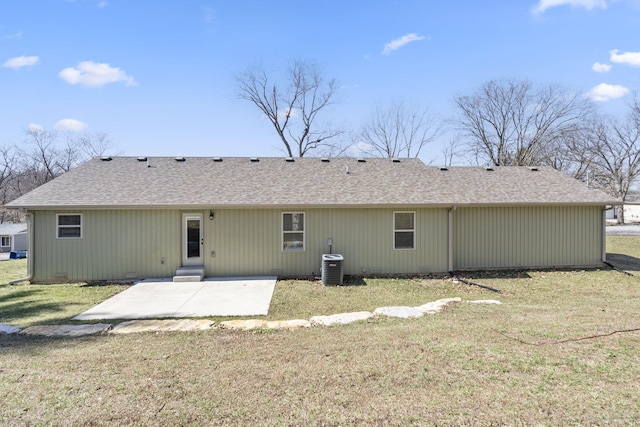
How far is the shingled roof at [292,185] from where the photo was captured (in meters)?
9.62

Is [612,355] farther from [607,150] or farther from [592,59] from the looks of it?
[607,150]

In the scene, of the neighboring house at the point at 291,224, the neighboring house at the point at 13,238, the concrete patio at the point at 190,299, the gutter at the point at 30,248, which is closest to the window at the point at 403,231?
the neighboring house at the point at 291,224

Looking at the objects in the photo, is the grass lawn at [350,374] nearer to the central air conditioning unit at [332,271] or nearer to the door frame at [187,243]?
the central air conditioning unit at [332,271]

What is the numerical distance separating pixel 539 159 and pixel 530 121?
144 inches

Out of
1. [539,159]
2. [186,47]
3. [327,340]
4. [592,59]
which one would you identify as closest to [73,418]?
[327,340]

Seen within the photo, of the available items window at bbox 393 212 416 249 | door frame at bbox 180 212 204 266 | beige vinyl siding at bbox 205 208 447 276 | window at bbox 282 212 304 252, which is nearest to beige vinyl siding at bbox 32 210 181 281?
door frame at bbox 180 212 204 266

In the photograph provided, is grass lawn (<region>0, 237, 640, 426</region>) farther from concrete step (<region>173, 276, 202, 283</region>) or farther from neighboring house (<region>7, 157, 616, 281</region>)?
neighboring house (<region>7, 157, 616, 281</region>)

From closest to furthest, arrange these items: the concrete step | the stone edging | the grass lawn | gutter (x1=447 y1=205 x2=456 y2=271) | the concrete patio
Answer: the grass lawn
the stone edging
the concrete patio
the concrete step
gutter (x1=447 y1=205 x2=456 y2=271)

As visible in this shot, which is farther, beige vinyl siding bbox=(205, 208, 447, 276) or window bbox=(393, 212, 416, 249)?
window bbox=(393, 212, 416, 249)

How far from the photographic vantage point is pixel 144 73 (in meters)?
12.8

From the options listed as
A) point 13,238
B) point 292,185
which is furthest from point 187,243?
point 13,238

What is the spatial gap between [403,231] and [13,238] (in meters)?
27.5

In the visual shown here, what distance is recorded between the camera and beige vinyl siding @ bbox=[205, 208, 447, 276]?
9758 millimetres

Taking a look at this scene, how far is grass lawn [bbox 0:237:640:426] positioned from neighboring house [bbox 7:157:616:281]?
176 inches
